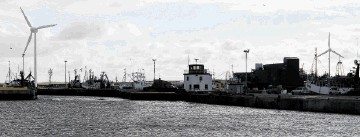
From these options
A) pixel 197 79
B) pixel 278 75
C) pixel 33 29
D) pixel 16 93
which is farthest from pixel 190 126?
pixel 33 29

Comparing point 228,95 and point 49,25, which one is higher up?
point 49,25

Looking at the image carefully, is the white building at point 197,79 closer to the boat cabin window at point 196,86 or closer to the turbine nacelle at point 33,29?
the boat cabin window at point 196,86

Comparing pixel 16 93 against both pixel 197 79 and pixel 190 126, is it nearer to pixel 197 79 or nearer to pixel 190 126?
pixel 197 79

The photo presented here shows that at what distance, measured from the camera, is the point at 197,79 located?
153 meters

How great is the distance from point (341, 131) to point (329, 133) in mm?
2000

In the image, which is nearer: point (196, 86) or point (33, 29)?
point (196, 86)

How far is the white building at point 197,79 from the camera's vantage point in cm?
15012

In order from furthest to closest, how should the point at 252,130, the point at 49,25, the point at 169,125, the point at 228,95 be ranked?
the point at 49,25 < the point at 228,95 < the point at 169,125 < the point at 252,130

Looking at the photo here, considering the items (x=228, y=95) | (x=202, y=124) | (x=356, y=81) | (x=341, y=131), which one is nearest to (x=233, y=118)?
(x=202, y=124)

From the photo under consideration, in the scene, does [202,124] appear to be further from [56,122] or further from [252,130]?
[56,122]

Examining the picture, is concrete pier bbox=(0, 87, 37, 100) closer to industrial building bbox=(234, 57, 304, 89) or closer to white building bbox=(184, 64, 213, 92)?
white building bbox=(184, 64, 213, 92)

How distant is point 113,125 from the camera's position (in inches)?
3071

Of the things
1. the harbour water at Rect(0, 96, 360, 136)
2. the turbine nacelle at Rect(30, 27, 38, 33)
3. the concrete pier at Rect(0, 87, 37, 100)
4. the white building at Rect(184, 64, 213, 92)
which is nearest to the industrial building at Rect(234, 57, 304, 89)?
the white building at Rect(184, 64, 213, 92)

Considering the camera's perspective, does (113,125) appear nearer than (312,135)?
No
